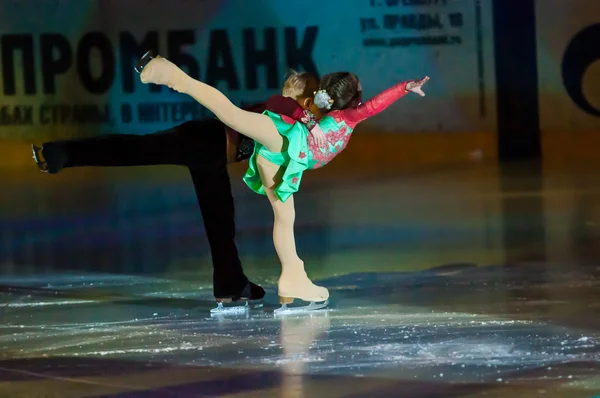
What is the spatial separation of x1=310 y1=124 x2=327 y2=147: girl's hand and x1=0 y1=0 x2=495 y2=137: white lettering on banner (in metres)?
6.25

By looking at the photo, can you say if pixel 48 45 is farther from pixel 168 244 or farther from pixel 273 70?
pixel 168 244

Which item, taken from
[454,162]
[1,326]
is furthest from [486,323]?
[454,162]

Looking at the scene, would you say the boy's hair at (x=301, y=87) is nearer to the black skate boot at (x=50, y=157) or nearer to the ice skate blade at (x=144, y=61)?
the ice skate blade at (x=144, y=61)

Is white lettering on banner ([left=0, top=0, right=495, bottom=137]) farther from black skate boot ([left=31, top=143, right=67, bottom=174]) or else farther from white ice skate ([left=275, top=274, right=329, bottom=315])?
black skate boot ([left=31, top=143, right=67, bottom=174])

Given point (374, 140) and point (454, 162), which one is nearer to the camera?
point (454, 162)

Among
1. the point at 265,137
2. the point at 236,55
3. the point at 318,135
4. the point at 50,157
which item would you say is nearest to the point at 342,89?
the point at 318,135

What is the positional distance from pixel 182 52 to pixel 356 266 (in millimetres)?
6134

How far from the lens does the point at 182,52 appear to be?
1012 centimetres

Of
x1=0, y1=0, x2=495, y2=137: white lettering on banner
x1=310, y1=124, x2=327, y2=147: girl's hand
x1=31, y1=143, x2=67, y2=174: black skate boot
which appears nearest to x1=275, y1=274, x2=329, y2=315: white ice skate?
x1=310, y1=124, x2=327, y2=147: girl's hand

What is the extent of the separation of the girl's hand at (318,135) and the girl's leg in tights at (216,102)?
127 millimetres

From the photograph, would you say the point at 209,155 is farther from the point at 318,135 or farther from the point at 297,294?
the point at 297,294

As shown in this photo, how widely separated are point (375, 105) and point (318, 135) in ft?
0.77

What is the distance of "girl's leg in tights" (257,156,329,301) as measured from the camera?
11.7ft

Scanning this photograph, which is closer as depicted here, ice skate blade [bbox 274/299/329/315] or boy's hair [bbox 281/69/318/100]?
ice skate blade [bbox 274/299/329/315]
